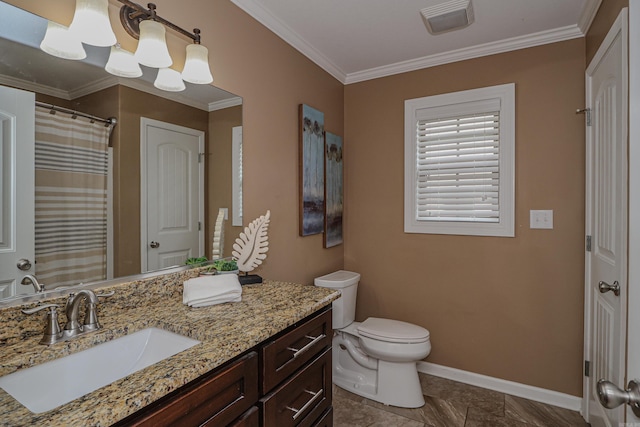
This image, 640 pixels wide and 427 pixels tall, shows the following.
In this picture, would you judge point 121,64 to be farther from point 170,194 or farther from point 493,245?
point 493,245

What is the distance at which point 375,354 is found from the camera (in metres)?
2.27

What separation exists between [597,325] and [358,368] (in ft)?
4.86

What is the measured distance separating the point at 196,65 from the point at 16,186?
83cm

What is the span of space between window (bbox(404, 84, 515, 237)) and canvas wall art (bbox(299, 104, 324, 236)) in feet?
2.32

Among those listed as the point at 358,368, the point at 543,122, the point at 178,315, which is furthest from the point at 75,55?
the point at 543,122

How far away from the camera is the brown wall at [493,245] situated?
2.22m

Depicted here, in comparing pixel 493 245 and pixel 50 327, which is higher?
pixel 493 245

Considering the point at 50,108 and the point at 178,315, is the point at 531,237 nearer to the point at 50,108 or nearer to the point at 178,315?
the point at 178,315

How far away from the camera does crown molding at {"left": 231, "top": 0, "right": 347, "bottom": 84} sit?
1887 mm

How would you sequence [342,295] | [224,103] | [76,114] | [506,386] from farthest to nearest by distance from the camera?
[342,295] → [506,386] → [224,103] → [76,114]

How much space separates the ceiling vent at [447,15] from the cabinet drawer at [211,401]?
6.69 feet

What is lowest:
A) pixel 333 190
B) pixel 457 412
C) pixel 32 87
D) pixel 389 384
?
pixel 457 412

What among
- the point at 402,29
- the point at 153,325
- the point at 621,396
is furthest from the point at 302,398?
the point at 402,29

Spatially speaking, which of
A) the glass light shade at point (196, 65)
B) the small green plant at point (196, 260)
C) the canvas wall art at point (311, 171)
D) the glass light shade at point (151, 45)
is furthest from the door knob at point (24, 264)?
the canvas wall art at point (311, 171)
